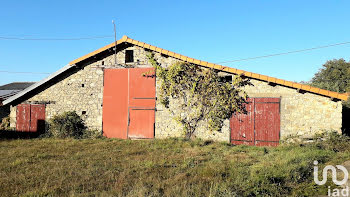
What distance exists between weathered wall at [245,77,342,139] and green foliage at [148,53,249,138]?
925mm

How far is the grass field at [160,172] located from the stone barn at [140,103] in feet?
4.38

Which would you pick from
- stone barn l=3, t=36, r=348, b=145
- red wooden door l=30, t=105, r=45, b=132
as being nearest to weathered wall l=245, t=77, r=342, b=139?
stone barn l=3, t=36, r=348, b=145

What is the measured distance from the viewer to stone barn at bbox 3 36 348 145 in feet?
29.6

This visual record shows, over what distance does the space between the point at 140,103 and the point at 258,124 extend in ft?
17.7

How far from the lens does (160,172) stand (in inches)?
215

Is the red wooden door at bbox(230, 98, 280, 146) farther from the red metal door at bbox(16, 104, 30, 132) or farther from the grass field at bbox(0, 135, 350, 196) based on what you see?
the red metal door at bbox(16, 104, 30, 132)

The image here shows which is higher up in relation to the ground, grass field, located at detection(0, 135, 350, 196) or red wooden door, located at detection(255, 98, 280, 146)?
red wooden door, located at detection(255, 98, 280, 146)

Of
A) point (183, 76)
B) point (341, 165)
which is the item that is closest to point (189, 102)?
point (183, 76)

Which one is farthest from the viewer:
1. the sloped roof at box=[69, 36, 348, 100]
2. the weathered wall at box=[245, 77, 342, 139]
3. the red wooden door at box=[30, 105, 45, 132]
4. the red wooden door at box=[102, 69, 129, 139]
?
the red wooden door at box=[30, 105, 45, 132]

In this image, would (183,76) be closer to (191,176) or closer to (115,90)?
(115,90)

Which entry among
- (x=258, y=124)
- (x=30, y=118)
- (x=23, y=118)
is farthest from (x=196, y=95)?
(x=23, y=118)

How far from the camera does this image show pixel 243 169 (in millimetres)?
5504

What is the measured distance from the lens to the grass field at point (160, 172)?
4250mm
